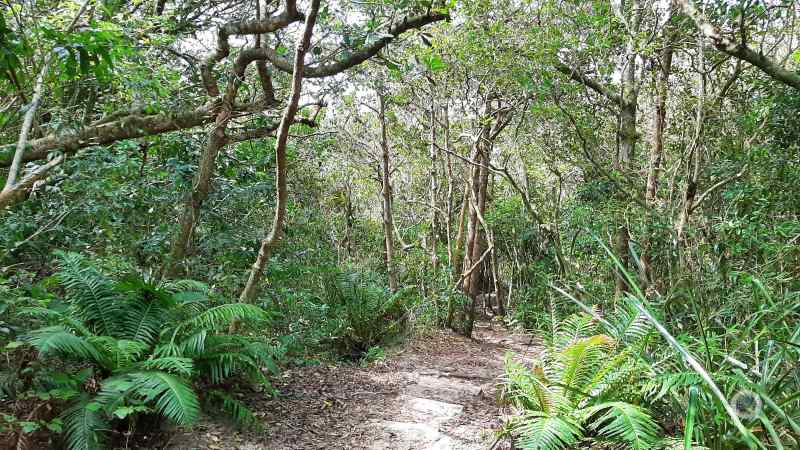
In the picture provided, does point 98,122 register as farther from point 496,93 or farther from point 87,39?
point 496,93

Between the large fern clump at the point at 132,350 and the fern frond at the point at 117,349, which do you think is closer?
the large fern clump at the point at 132,350

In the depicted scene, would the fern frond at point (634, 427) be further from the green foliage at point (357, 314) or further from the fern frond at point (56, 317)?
the green foliage at point (357, 314)

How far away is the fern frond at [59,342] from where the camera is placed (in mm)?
3016

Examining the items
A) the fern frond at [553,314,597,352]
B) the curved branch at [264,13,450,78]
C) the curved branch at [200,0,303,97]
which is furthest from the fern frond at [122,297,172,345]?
the fern frond at [553,314,597,352]

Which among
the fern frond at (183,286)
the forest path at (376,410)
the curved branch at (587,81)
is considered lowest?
the forest path at (376,410)

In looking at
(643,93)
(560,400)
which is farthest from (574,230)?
(560,400)

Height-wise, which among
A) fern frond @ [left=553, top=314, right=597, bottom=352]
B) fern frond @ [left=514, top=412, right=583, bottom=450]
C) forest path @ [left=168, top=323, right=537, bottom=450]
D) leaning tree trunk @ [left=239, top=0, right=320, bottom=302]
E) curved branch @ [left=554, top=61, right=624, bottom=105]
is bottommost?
forest path @ [left=168, top=323, right=537, bottom=450]

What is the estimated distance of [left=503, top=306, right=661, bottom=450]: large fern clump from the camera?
10.2ft

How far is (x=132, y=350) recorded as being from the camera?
3.44 metres

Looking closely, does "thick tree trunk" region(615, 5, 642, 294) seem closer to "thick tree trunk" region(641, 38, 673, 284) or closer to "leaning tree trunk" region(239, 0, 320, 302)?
"thick tree trunk" region(641, 38, 673, 284)

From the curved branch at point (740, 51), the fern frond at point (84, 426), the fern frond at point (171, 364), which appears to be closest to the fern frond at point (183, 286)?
the fern frond at point (171, 364)

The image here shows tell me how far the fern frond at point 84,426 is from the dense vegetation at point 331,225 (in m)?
0.02

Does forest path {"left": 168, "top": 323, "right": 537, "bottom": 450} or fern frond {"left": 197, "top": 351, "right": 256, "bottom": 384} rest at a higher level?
fern frond {"left": 197, "top": 351, "right": 256, "bottom": 384}

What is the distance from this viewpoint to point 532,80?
706cm
